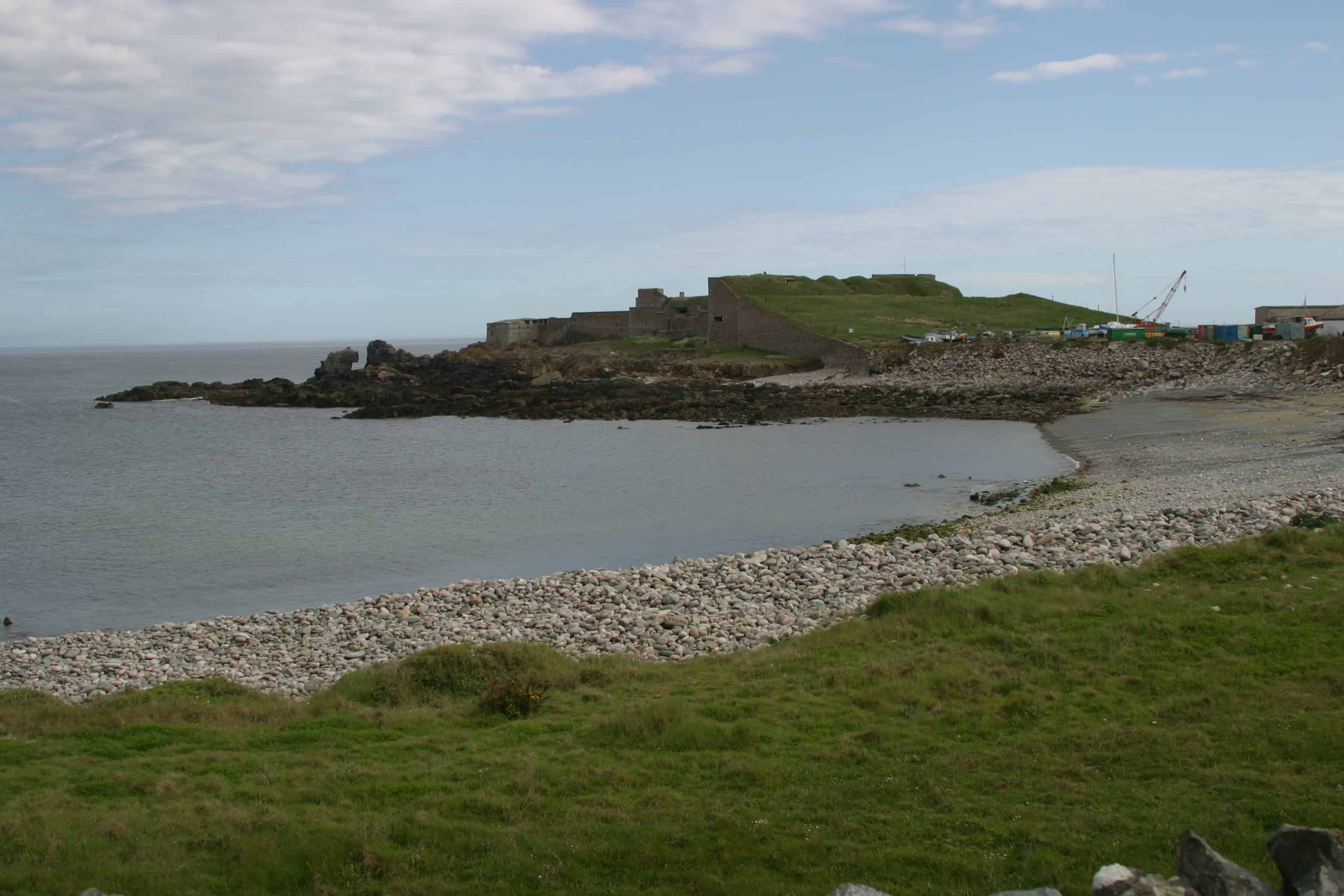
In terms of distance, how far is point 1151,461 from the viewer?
91.2 ft

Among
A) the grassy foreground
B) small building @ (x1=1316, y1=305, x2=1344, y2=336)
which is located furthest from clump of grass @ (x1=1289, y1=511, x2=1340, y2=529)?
small building @ (x1=1316, y1=305, x2=1344, y2=336)

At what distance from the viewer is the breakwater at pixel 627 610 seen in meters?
13.1

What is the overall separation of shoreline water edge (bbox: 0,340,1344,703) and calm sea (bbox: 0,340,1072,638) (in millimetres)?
2877

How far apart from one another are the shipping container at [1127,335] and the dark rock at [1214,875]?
197 feet

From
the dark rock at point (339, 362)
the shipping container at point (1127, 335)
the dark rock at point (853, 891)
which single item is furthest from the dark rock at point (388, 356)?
the dark rock at point (853, 891)

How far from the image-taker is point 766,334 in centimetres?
7744

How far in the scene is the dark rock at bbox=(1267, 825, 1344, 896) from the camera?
4.84 meters

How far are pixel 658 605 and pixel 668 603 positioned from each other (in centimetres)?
17

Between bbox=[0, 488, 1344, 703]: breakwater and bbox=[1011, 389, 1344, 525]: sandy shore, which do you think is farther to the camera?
bbox=[1011, 389, 1344, 525]: sandy shore

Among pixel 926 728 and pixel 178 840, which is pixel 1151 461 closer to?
pixel 926 728

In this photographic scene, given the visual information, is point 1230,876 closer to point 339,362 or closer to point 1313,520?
point 1313,520

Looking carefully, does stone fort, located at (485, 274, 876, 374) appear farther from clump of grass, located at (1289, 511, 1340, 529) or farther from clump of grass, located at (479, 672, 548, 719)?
clump of grass, located at (479, 672, 548, 719)

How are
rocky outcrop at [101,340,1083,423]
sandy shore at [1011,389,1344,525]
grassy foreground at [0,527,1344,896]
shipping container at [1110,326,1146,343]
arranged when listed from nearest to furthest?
grassy foreground at [0,527,1344,896]
sandy shore at [1011,389,1344,525]
rocky outcrop at [101,340,1083,423]
shipping container at [1110,326,1146,343]

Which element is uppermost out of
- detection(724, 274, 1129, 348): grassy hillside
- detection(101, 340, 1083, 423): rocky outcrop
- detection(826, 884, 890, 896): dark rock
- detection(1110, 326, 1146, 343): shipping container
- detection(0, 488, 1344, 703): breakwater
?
detection(724, 274, 1129, 348): grassy hillside
